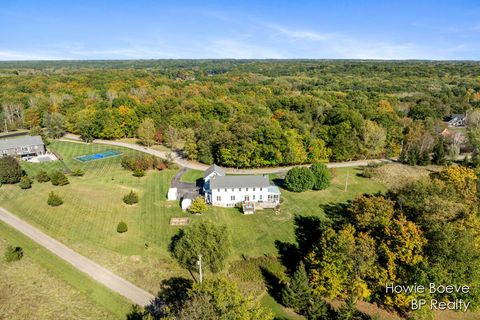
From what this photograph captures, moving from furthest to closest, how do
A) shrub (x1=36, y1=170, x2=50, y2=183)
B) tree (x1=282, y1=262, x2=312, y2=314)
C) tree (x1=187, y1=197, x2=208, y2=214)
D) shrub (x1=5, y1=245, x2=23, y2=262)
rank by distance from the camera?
shrub (x1=36, y1=170, x2=50, y2=183)
tree (x1=187, y1=197, x2=208, y2=214)
shrub (x1=5, y1=245, x2=23, y2=262)
tree (x1=282, y1=262, x2=312, y2=314)

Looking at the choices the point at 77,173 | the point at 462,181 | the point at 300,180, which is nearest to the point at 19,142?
the point at 77,173

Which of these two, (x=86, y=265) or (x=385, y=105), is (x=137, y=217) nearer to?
(x=86, y=265)

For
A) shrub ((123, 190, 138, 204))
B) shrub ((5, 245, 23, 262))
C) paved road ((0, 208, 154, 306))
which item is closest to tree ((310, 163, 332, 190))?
shrub ((123, 190, 138, 204))

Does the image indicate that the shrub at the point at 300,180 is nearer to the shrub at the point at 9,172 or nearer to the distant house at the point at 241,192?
the distant house at the point at 241,192

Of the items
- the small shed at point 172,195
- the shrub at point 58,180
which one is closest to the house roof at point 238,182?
the small shed at point 172,195

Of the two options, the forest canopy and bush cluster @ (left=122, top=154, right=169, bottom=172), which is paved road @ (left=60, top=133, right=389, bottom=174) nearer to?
the forest canopy

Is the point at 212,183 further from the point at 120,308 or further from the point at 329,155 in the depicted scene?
the point at 329,155
